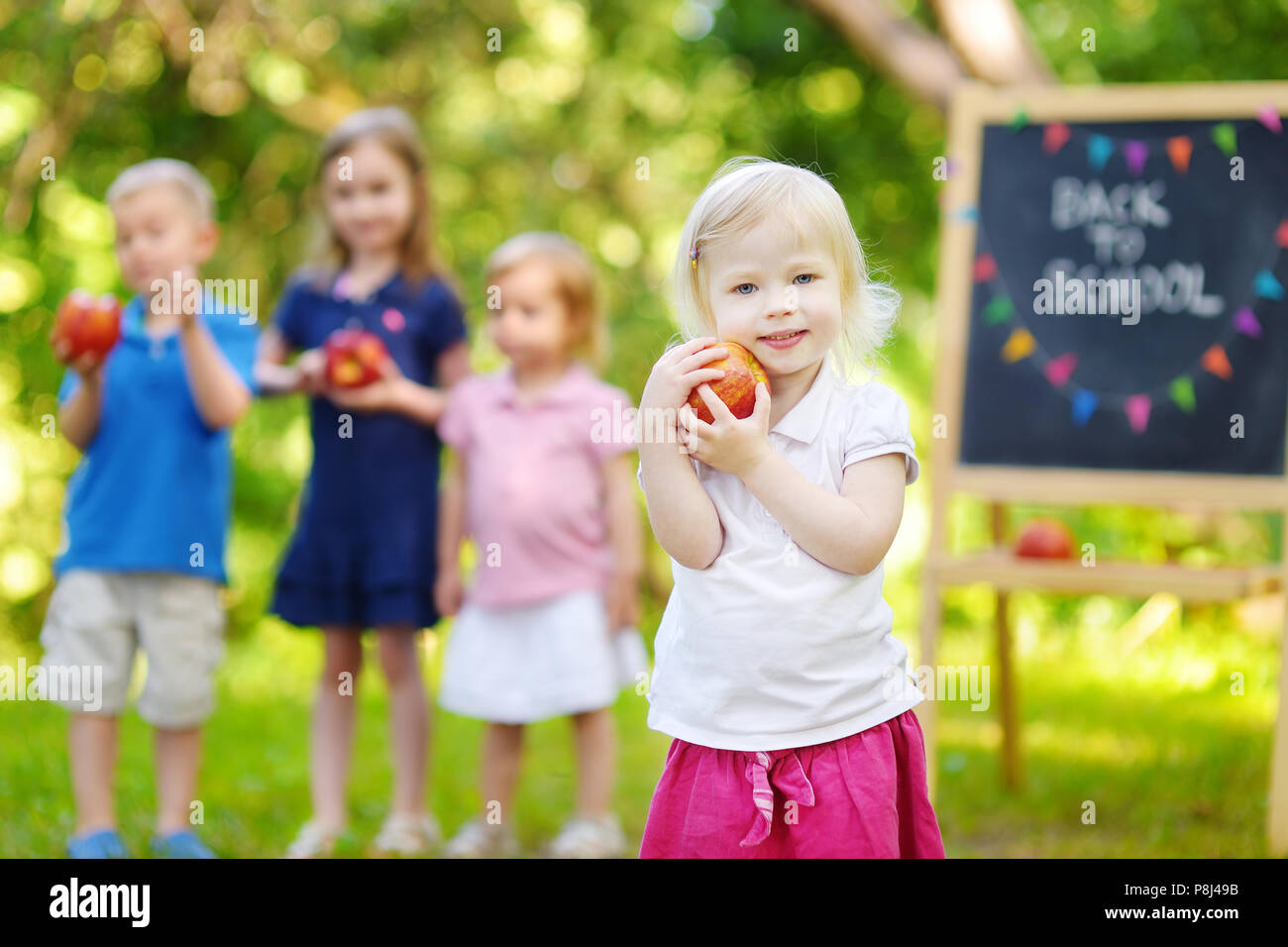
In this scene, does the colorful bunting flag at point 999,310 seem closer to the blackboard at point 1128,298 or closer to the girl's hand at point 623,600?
the blackboard at point 1128,298

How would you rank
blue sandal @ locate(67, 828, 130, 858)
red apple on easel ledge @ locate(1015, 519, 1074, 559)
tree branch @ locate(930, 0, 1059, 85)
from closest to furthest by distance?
blue sandal @ locate(67, 828, 130, 858)
red apple on easel ledge @ locate(1015, 519, 1074, 559)
tree branch @ locate(930, 0, 1059, 85)

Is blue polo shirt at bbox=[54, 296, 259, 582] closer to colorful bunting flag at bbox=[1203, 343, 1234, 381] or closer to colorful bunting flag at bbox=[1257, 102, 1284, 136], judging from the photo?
colorful bunting flag at bbox=[1203, 343, 1234, 381]

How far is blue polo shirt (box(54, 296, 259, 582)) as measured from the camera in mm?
3021

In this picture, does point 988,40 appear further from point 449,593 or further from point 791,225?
point 791,225

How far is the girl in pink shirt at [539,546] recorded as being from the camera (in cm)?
322

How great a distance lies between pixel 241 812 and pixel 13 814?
589 mm

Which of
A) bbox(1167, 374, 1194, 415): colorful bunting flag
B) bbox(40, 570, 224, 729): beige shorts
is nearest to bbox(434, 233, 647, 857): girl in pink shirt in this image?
bbox(40, 570, 224, 729): beige shorts

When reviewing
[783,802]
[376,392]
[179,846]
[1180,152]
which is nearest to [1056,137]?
[1180,152]

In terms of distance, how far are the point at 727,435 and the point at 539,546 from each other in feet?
5.50

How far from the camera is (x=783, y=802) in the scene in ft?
5.64

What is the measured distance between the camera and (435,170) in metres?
6.46

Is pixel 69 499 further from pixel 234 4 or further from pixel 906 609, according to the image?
pixel 906 609

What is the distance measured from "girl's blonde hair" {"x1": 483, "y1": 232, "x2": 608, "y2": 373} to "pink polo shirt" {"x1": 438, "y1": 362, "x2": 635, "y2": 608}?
0.16m

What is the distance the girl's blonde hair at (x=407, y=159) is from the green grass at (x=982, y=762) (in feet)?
4.85
